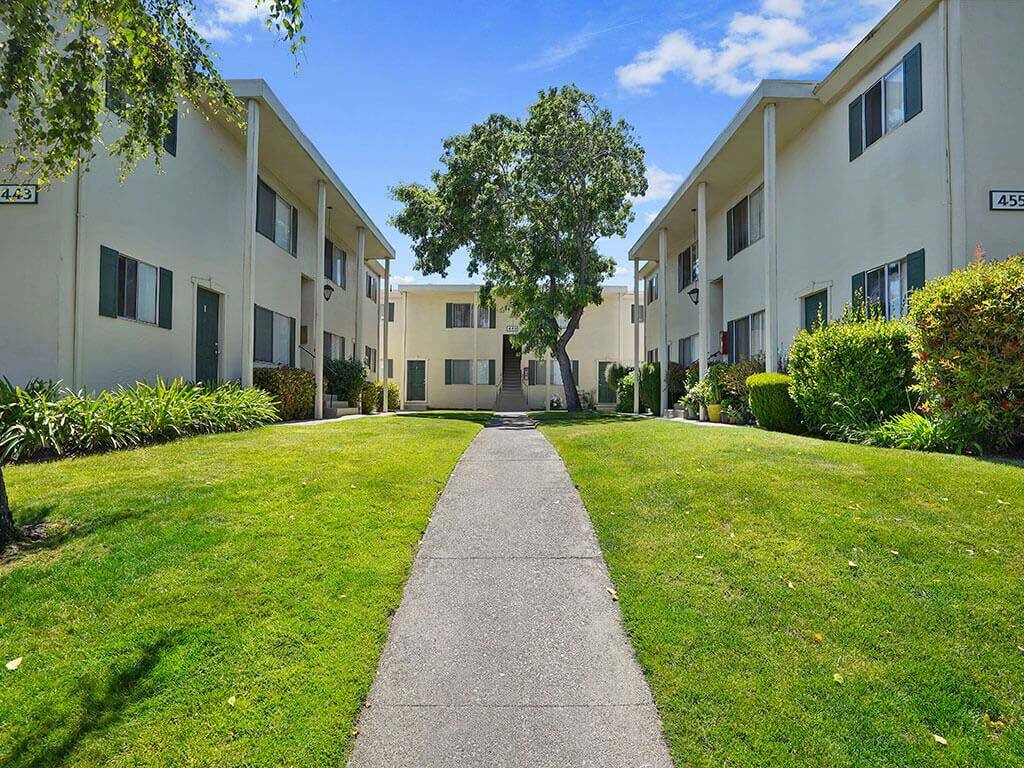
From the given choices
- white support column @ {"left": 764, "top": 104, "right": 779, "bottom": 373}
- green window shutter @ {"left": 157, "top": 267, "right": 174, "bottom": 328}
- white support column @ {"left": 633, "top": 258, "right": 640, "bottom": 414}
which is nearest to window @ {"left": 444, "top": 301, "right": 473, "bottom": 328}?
white support column @ {"left": 633, "top": 258, "right": 640, "bottom": 414}

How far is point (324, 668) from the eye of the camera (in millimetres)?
3115

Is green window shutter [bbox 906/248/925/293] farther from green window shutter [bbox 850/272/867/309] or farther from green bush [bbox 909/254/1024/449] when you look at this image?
green bush [bbox 909/254/1024/449]

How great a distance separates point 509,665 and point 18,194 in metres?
9.77

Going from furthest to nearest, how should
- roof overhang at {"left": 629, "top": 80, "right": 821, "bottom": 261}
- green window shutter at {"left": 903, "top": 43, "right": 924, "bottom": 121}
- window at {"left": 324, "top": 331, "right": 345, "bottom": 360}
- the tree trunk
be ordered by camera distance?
window at {"left": 324, "top": 331, "right": 345, "bottom": 360} < roof overhang at {"left": 629, "top": 80, "right": 821, "bottom": 261} < green window shutter at {"left": 903, "top": 43, "right": 924, "bottom": 121} < the tree trunk

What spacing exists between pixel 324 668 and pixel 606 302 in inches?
1073

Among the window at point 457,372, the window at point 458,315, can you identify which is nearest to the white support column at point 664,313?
the window at point 458,315

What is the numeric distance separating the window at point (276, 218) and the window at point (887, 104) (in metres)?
12.3

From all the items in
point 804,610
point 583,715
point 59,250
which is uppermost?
point 59,250

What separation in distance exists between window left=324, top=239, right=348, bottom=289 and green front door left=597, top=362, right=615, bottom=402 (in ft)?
44.4

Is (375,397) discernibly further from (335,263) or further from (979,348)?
(979,348)

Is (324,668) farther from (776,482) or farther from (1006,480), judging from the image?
(1006,480)

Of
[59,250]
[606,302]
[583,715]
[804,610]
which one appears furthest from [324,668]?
[606,302]

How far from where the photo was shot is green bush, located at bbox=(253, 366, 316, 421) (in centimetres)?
1330

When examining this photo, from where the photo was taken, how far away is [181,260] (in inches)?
444
